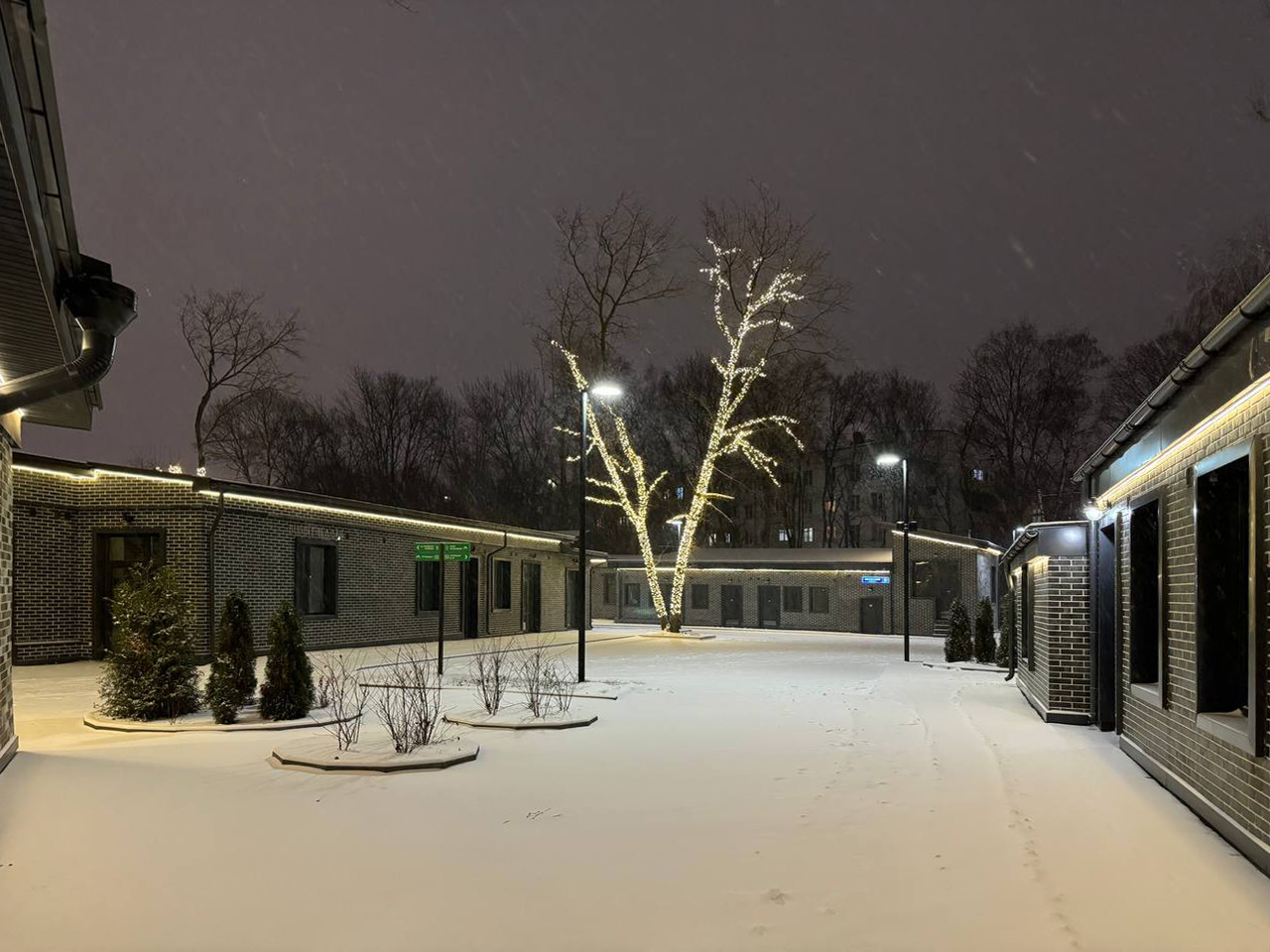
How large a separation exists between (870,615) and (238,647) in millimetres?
33725

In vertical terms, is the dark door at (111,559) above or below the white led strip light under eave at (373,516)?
below

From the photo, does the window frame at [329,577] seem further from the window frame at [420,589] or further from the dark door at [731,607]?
the dark door at [731,607]

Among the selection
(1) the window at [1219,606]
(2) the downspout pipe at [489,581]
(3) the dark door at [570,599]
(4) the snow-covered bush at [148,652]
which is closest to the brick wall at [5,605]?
(4) the snow-covered bush at [148,652]

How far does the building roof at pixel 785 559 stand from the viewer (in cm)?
4230

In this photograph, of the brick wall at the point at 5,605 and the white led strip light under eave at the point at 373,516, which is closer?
the brick wall at the point at 5,605

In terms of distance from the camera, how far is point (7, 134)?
4.34 m

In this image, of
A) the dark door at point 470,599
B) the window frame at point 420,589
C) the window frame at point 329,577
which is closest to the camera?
the window frame at point 329,577

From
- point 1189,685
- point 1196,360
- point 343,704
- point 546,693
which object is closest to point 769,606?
point 546,693

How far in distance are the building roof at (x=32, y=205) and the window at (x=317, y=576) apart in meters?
15.3

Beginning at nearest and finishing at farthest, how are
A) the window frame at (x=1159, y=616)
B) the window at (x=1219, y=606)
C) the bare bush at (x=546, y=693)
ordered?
the window at (x=1219, y=606) < the window frame at (x=1159, y=616) < the bare bush at (x=546, y=693)

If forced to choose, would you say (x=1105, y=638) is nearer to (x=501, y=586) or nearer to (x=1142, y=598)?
(x=1142, y=598)

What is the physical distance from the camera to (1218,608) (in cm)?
712

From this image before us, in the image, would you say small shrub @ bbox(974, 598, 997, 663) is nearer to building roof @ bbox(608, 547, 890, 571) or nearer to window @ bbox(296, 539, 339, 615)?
window @ bbox(296, 539, 339, 615)

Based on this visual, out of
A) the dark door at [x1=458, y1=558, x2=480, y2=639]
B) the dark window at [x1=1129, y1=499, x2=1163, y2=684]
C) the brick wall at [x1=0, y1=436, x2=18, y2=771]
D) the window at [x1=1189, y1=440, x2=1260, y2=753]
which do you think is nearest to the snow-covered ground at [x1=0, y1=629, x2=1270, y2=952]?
the brick wall at [x1=0, y1=436, x2=18, y2=771]
